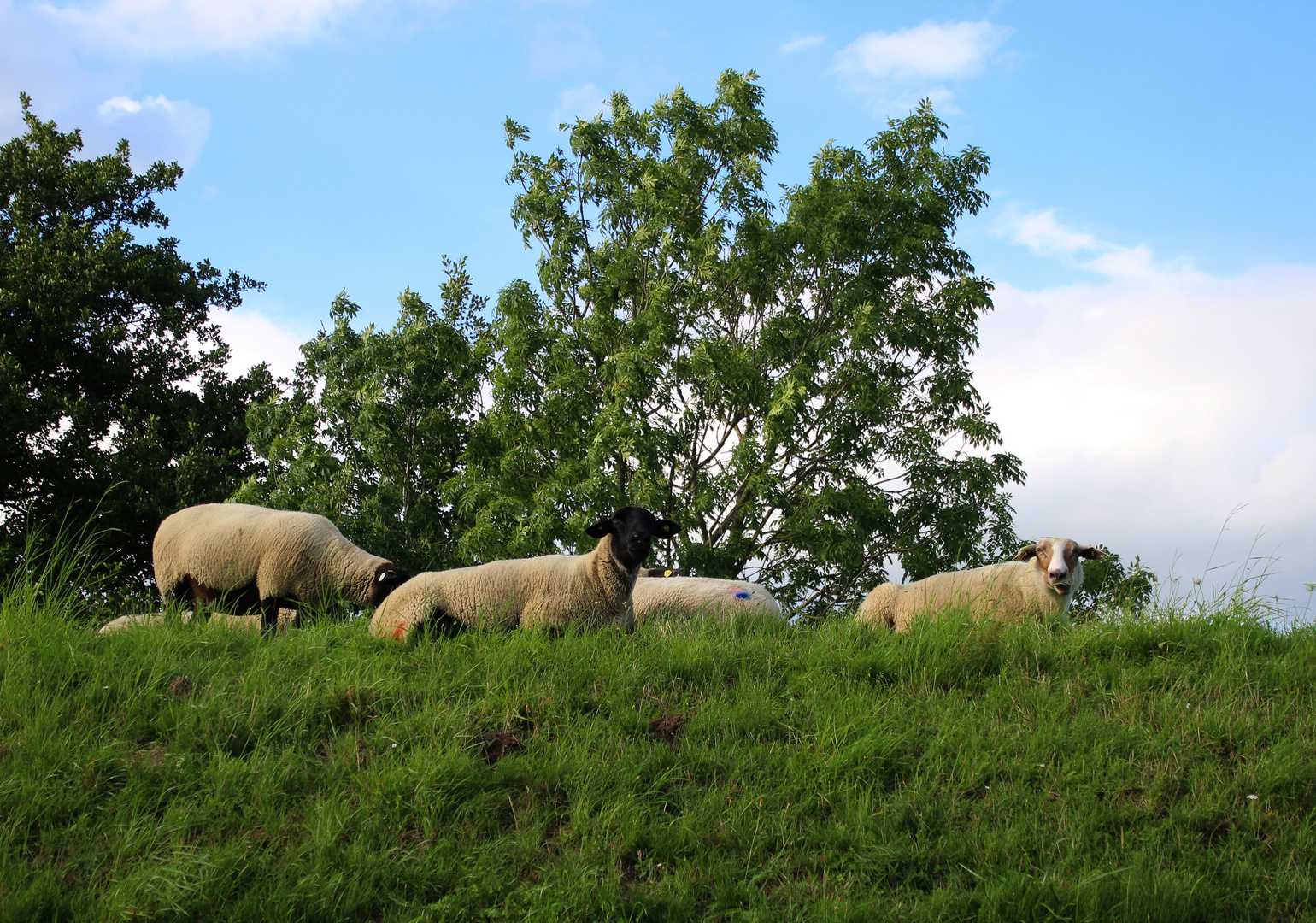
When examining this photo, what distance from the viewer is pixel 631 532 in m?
9.01

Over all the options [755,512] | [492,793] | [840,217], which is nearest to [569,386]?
[755,512]

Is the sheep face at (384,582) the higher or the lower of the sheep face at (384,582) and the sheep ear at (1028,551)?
the lower

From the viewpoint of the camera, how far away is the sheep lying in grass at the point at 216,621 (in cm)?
899

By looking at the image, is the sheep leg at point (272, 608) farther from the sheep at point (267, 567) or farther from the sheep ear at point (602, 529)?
the sheep ear at point (602, 529)

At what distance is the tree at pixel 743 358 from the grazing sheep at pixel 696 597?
589 centimetres

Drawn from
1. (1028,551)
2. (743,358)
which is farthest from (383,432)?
(1028,551)

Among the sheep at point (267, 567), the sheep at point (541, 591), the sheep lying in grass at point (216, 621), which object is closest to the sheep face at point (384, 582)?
the sheep at point (267, 567)

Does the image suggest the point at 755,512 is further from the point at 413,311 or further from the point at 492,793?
the point at 492,793

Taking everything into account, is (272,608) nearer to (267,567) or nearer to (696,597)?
(267,567)

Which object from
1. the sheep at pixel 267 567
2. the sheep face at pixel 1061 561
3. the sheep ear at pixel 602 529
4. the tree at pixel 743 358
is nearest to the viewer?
the sheep ear at pixel 602 529

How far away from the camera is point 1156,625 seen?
27.2 feet

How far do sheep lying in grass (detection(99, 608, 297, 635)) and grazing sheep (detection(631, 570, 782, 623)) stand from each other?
4.08 meters

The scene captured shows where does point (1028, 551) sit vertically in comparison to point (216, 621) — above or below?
above

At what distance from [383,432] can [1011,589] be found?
14.4 metres
